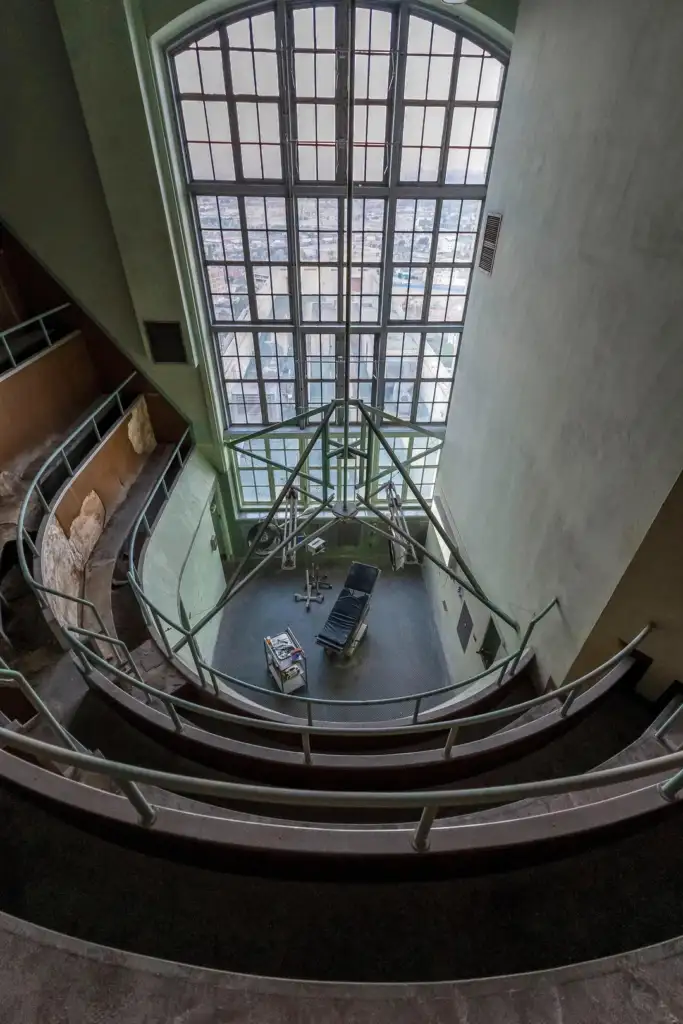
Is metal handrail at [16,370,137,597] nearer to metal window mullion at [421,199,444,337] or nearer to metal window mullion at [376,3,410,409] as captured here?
metal window mullion at [376,3,410,409]

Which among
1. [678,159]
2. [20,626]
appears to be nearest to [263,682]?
[20,626]

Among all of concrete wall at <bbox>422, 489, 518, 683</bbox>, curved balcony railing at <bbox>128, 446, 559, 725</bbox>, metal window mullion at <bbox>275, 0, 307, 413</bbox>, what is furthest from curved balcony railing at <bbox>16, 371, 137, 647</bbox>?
concrete wall at <bbox>422, 489, 518, 683</bbox>

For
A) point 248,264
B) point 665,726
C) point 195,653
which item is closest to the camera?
point 665,726

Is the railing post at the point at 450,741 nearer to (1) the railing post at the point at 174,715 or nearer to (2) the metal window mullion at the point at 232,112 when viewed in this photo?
(1) the railing post at the point at 174,715

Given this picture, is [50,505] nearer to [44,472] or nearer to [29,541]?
[44,472]

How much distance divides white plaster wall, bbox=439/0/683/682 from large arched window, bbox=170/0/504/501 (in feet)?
3.20

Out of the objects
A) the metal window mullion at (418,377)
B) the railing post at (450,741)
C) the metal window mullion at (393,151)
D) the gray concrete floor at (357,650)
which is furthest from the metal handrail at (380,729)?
the metal window mullion at (393,151)

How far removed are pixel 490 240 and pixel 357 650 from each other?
572 centimetres

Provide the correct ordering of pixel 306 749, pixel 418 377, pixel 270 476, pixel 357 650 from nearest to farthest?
pixel 306 749 < pixel 357 650 < pixel 418 377 < pixel 270 476

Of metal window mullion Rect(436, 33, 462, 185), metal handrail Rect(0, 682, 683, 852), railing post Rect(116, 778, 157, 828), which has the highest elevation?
metal window mullion Rect(436, 33, 462, 185)

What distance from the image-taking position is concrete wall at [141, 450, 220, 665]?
5.34 metres

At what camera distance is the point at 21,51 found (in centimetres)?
473

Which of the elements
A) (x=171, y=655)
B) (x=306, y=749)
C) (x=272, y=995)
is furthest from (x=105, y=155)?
(x=272, y=995)

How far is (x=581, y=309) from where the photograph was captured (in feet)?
11.4
